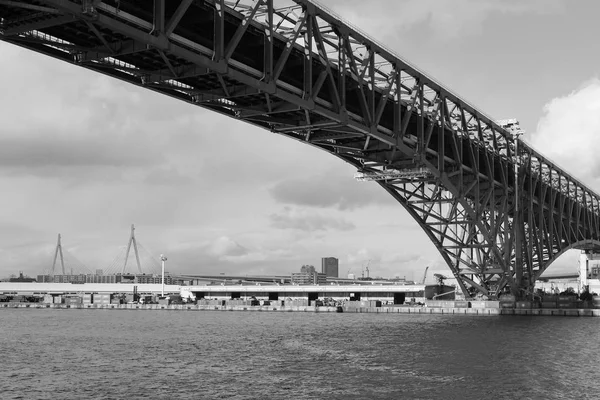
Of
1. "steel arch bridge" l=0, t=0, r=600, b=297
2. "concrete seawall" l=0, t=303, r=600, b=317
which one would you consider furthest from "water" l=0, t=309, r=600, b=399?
"concrete seawall" l=0, t=303, r=600, b=317

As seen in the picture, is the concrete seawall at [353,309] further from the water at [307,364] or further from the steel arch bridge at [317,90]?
the water at [307,364]

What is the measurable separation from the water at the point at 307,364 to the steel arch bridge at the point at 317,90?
17.8 m

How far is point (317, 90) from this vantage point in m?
55.3

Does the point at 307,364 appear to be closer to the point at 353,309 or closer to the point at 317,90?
the point at 317,90

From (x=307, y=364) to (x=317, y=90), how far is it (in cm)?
1919

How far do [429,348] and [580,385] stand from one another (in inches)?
743

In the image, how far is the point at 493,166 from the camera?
106438 mm

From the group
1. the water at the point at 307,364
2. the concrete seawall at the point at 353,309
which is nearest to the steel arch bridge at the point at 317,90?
the concrete seawall at the point at 353,309

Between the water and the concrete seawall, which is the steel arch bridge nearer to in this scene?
the concrete seawall

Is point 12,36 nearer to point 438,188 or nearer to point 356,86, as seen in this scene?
point 356,86

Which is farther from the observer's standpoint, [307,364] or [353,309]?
[353,309]

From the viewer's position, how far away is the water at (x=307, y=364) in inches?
1594

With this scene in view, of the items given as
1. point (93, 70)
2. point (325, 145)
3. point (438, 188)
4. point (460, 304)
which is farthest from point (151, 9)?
point (460, 304)

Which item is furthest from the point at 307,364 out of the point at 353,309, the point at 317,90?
the point at 353,309
